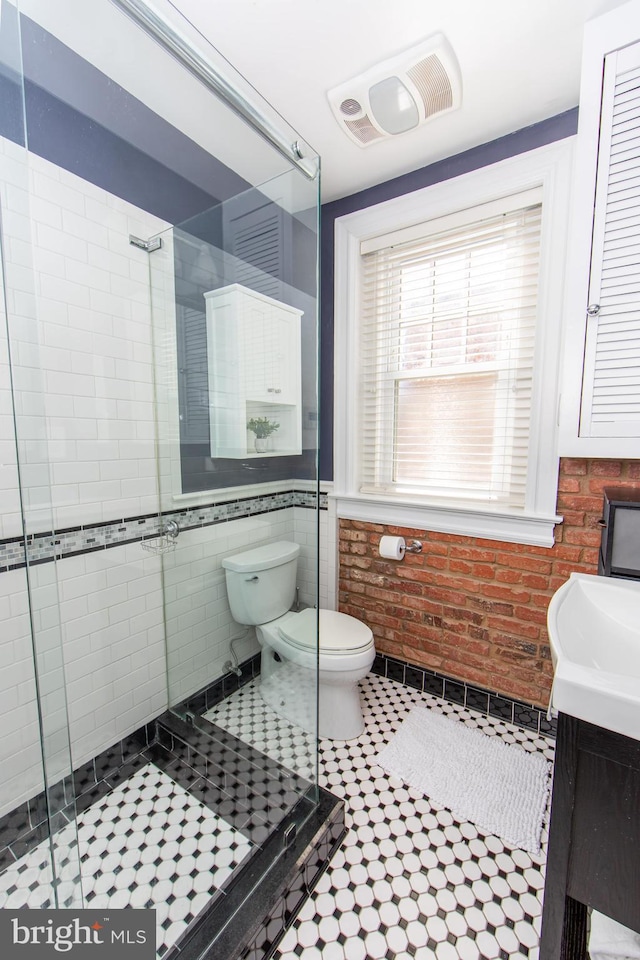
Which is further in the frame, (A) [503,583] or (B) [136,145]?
(A) [503,583]

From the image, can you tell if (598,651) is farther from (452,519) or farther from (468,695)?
(468,695)

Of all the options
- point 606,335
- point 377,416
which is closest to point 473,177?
point 606,335

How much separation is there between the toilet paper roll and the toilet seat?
0.36 metres

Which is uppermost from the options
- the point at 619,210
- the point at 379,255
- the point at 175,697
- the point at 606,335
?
the point at 379,255

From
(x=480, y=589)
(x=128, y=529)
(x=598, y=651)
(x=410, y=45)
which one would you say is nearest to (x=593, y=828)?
(x=598, y=651)

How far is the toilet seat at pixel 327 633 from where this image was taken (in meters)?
1.55

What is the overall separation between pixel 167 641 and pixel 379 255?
2059 millimetres

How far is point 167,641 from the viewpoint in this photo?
167 cm

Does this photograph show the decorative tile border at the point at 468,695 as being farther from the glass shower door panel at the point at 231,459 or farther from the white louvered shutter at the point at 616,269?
the white louvered shutter at the point at 616,269

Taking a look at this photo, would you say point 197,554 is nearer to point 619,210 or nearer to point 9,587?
Answer: point 9,587

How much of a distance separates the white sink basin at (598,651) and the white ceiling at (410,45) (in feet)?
5.40

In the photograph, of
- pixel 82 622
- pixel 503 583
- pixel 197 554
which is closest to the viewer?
pixel 82 622

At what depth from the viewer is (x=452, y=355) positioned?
1872mm

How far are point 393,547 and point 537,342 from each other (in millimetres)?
1090
